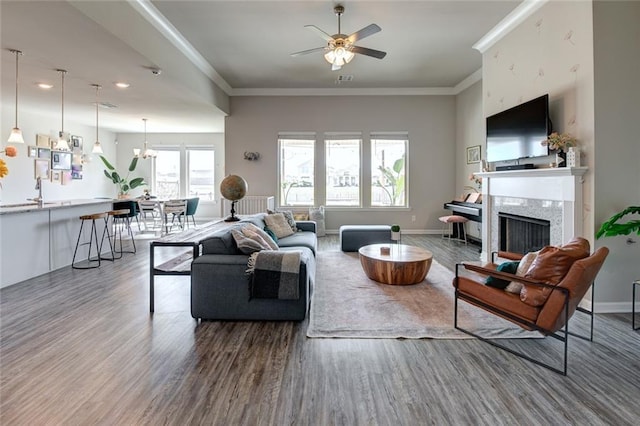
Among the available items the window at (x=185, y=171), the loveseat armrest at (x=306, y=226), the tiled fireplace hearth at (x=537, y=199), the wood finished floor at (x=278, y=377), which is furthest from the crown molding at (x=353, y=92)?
the wood finished floor at (x=278, y=377)

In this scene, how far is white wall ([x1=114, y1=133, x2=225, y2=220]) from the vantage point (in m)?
10.4

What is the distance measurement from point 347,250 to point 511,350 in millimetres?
3538

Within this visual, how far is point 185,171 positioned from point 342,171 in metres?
5.39

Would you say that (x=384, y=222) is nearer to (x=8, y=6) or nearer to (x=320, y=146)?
(x=320, y=146)

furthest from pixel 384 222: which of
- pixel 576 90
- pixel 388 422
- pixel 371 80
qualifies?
pixel 388 422

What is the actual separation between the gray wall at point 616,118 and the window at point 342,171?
4.99 metres

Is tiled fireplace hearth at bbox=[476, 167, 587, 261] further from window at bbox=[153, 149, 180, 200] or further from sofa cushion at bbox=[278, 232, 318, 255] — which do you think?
window at bbox=[153, 149, 180, 200]

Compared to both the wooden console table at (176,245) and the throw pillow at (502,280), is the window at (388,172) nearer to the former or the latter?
the wooden console table at (176,245)

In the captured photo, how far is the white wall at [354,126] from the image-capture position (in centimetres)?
771

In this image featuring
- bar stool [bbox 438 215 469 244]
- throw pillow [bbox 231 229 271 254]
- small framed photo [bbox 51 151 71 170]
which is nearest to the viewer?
throw pillow [bbox 231 229 271 254]

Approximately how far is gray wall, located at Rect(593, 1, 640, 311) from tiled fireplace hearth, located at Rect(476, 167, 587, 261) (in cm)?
19

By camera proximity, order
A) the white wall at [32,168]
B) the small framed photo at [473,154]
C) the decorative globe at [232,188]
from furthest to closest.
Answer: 1. the white wall at [32,168]
2. the small framed photo at [473,154]
3. the decorative globe at [232,188]

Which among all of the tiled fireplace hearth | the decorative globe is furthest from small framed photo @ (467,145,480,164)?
the decorative globe

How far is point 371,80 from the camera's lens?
7020 millimetres
